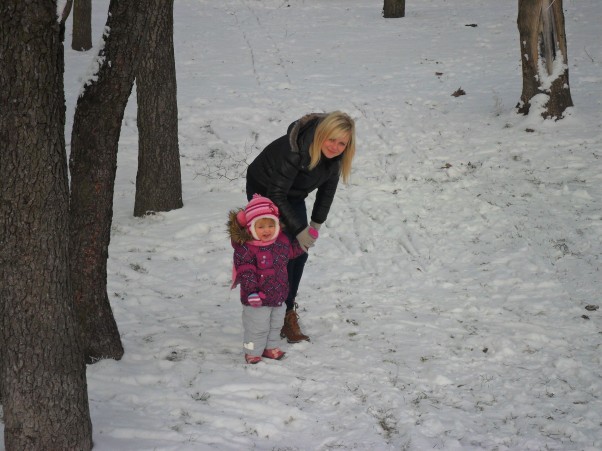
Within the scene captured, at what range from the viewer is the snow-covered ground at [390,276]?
169 inches

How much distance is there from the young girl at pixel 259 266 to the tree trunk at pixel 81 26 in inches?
469

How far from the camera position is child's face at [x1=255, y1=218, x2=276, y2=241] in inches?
188

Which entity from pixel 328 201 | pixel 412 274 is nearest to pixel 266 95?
pixel 412 274

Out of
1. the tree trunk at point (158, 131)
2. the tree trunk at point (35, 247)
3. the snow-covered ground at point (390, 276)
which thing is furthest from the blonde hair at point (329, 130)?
the tree trunk at point (158, 131)

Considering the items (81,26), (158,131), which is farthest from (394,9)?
(158,131)

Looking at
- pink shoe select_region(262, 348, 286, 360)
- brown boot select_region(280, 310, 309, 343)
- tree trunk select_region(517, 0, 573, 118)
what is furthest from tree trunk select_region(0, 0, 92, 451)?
tree trunk select_region(517, 0, 573, 118)

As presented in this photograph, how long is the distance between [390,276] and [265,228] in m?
2.54

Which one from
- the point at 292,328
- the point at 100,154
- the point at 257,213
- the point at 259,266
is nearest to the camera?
the point at 100,154

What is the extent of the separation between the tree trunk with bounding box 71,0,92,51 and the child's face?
11965mm

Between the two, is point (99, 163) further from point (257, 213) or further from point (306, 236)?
point (306, 236)

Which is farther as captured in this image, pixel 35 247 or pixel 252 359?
pixel 252 359

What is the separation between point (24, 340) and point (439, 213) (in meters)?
5.87

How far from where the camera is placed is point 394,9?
18297 millimetres

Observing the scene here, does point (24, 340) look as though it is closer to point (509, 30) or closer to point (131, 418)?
point (131, 418)
